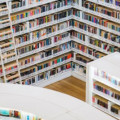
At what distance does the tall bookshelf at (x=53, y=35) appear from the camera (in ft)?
25.5

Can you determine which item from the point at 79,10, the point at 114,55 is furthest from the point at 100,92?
the point at 79,10

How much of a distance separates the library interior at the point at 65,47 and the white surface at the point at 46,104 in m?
1.76

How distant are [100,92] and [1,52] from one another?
230 cm

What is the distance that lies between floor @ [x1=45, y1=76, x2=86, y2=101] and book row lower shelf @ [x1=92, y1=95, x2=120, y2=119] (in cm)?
145

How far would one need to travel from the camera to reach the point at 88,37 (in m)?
8.56

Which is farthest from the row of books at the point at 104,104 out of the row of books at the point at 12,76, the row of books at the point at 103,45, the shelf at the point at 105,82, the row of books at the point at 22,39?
the row of books at the point at 22,39

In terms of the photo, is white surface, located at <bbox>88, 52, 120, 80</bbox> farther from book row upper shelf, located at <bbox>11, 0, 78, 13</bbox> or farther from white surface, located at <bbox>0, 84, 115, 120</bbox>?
book row upper shelf, located at <bbox>11, 0, 78, 13</bbox>

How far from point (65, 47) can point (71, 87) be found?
102 centimetres

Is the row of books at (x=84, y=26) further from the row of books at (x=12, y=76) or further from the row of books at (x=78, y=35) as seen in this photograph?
the row of books at (x=12, y=76)

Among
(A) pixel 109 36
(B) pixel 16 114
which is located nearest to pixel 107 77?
(A) pixel 109 36


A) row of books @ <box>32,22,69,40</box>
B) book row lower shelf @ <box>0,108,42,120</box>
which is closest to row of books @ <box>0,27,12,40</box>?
row of books @ <box>32,22,69,40</box>

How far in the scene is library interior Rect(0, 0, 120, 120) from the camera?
6.58 metres

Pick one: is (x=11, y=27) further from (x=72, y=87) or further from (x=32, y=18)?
(x=72, y=87)

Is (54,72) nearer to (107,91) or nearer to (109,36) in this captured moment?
(109,36)
